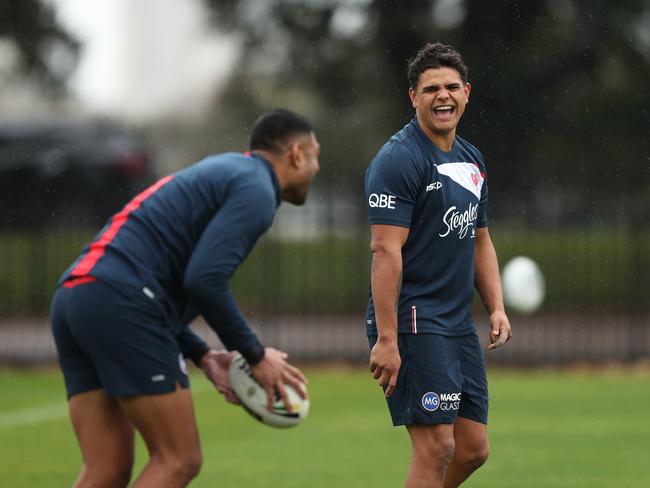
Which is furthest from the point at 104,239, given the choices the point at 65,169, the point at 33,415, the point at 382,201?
the point at 65,169

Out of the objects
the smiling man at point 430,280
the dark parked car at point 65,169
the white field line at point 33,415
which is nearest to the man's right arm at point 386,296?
the smiling man at point 430,280

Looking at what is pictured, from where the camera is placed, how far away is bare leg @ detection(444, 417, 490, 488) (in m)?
6.27

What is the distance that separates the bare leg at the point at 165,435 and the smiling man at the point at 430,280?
0.88 m

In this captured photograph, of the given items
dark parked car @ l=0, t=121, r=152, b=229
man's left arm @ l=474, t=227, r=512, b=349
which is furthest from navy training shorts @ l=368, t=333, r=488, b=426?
dark parked car @ l=0, t=121, r=152, b=229

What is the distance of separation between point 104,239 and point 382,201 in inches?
47.7

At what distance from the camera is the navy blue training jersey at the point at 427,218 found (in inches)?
236

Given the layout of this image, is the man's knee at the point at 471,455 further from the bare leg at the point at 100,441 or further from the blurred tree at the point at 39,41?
the blurred tree at the point at 39,41

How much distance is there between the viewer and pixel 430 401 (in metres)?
5.98

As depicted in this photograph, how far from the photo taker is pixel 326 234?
61.0 feet

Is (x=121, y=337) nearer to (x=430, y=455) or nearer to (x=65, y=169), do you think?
(x=430, y=455)

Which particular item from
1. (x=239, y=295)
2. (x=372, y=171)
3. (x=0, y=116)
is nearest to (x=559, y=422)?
(x=372, y=171)

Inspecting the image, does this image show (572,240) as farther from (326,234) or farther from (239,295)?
(239,295)

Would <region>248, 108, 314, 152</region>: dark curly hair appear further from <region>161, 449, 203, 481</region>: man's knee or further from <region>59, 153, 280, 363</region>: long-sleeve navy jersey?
<region>161, 449, 203, 481</region>: man's knee

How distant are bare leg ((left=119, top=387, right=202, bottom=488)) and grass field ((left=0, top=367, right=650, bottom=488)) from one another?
126 inches
